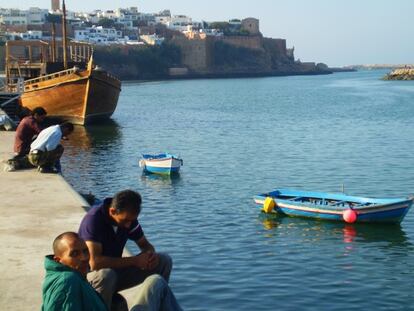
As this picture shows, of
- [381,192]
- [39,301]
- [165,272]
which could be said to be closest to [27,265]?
[39,301]

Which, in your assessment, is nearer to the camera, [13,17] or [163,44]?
[163,44]

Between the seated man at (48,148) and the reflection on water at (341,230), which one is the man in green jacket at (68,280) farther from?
the reflection on water at (341,230)

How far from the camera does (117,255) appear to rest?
5.42 meters

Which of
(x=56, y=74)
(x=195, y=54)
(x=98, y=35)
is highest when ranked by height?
(x=98, y=35)

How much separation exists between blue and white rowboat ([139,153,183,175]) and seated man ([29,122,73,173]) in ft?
23.7

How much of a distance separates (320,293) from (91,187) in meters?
9.30

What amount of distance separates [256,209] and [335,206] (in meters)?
1.84

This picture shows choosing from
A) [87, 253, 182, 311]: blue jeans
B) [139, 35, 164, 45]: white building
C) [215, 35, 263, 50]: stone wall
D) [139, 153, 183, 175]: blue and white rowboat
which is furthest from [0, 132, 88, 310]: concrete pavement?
[215, 35, 263, 50]: stone wall

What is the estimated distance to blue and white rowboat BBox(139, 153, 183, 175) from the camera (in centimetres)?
1997

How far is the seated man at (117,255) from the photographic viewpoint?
5051 mm

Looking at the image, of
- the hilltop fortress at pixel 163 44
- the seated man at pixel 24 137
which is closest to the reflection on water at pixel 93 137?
the seated man at pixel 24 137

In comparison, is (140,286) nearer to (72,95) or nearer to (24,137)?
(24,137)

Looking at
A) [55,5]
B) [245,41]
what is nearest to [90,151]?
[245,41]

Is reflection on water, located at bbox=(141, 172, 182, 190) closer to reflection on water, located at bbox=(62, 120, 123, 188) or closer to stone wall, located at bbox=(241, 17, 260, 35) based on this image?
reflection on water, located at bbox=(62, 120, 123, 188)
